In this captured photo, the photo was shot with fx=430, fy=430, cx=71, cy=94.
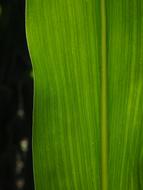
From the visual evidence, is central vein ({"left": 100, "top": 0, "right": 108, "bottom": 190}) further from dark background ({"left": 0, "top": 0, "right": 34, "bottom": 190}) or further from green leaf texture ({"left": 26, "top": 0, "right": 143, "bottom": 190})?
dark background ({"left": 0, "top": 0, "right": 34, "bottom": 190})

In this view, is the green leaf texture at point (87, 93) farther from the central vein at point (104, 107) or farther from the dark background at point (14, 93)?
the dark background at point (14, 93)

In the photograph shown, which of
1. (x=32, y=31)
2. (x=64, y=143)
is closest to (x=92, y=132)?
(x=64, y=143)

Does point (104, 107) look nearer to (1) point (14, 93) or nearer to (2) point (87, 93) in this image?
(2) point (87, 93)

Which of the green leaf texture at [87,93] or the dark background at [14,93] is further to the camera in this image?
the dark background at [14,93]

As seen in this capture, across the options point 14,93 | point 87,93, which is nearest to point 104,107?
point 87,93

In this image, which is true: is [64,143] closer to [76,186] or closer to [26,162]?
[76,186]

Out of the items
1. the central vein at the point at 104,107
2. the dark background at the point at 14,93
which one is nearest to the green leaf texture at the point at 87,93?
the central vein at the point at 104,107
